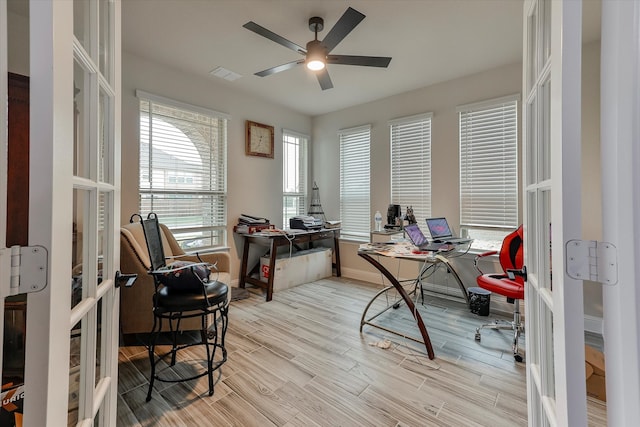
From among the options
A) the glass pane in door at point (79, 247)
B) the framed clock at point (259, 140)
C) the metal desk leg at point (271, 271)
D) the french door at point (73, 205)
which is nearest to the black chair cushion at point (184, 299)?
the french door at point (73, 205)

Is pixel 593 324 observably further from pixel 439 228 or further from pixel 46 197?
pixel 46 197

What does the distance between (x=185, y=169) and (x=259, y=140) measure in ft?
3.76

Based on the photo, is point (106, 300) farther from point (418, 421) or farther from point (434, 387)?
point (434, 387)

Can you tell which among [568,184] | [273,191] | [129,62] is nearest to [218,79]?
[129,62]

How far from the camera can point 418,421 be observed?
4.96 ft

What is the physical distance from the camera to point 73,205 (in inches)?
28.7

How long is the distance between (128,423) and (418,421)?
1.57 metres

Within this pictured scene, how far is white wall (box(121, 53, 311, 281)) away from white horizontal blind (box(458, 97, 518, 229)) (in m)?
2.56

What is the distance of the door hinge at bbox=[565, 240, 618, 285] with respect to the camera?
24.2 inches

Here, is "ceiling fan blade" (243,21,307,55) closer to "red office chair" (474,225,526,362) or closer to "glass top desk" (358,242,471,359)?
A: "glass top desk" (358,242,471,359)

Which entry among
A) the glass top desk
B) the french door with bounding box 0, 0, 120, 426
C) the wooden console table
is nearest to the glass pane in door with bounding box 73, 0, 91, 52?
the french door with bounding box 0, 0, 120, 426

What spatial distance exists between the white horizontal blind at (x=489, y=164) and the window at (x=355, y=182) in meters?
1.35

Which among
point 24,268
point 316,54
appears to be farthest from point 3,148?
point 316,54

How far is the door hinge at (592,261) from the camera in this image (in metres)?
0.61
